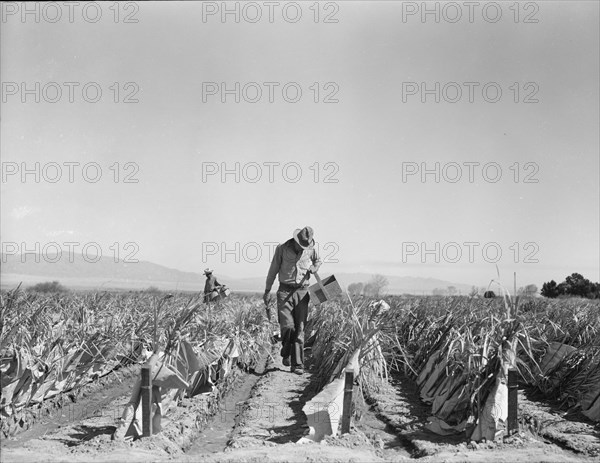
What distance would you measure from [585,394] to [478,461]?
218 cm

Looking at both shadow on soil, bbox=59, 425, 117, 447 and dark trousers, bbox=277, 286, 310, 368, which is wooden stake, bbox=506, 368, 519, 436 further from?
dark trousers, bbox=277, 286, 310, 368

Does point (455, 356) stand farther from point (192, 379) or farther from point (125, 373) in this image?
point (125, 373)

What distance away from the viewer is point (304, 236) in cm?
723

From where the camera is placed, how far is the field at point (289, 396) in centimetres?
402

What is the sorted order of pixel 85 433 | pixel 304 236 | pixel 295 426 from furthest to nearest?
pixel 304 236
pixel 295 426
pixel 85 433

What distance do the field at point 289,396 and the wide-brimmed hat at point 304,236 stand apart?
1.08 meters

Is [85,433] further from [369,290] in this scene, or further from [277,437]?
[369,290]

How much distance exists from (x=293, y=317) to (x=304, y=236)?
3.10 feet

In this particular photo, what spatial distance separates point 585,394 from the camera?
17.9ft

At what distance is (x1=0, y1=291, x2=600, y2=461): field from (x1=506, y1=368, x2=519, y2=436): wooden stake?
0.18 ft

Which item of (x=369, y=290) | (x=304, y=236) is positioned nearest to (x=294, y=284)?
(x=304, y=236)

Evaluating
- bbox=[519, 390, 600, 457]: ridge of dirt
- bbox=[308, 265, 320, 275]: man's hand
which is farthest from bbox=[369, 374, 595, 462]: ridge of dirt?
bbox=[308, 265, 320, 275]: man's hand

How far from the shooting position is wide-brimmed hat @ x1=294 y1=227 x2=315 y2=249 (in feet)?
23.8

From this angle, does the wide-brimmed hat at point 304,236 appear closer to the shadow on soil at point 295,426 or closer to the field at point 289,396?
the field at point 289,396
